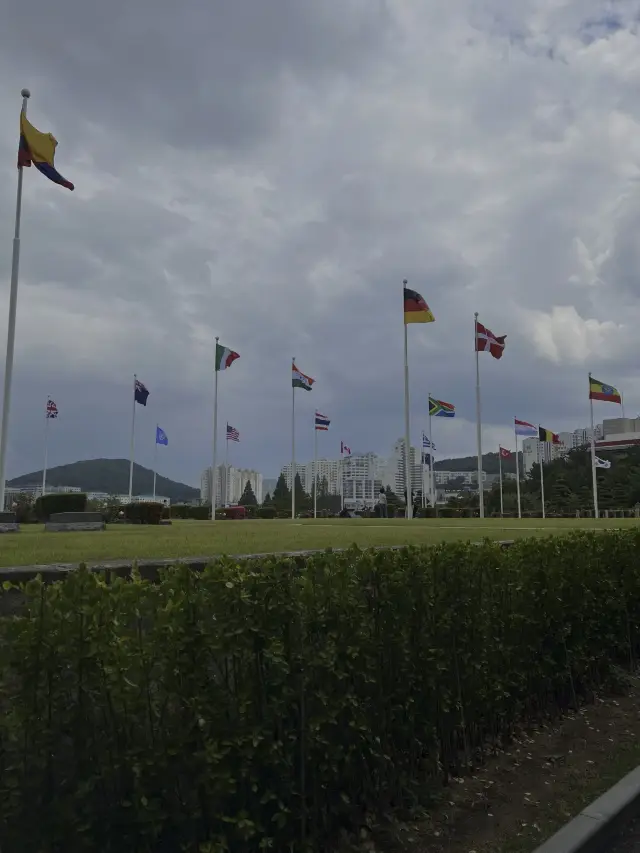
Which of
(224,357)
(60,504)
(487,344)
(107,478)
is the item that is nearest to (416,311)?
(487,344)

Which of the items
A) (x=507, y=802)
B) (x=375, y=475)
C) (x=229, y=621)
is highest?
(x=375, y=475)

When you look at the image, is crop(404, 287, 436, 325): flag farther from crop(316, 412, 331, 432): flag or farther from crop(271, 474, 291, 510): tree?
crop(271, 474, 291, 510): tree

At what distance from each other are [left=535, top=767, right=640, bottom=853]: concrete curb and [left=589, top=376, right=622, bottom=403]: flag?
1334 inches

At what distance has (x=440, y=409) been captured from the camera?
36500mm

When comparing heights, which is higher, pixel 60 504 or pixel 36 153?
pixel 36 153

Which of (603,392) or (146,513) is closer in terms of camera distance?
(146,513)

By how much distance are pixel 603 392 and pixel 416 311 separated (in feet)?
42.3

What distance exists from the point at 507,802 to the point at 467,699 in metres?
0.58

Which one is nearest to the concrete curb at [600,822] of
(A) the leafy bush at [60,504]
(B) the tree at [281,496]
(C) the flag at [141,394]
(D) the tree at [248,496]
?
(A) the leafy bush at [60,504]

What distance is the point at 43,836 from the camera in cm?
221

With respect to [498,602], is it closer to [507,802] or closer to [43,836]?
[507,802]

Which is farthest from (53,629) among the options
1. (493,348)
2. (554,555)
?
(493,348)

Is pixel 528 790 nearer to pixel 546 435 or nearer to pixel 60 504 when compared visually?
pixel 60 504

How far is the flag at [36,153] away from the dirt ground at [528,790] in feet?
56.4
